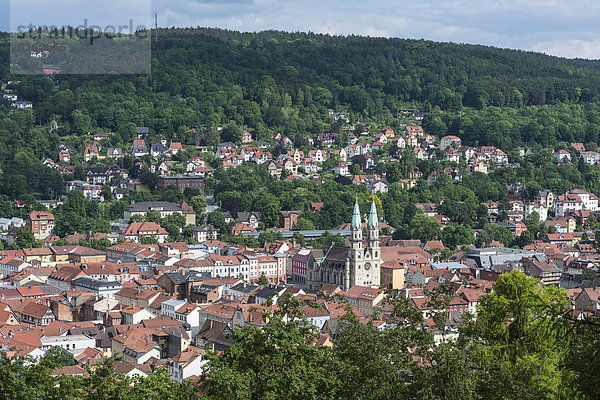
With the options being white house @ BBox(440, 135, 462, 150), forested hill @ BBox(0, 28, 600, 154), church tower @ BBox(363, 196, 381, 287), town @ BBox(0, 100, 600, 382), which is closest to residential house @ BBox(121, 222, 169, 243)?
town @ BBox(0, 100, 600, 382)

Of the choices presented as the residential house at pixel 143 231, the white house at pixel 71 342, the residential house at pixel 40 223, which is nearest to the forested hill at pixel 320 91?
the residential house at pixel 40 223

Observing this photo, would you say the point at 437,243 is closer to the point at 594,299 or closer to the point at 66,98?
the point at 594,299

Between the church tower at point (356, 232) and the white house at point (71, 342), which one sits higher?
the church tower at point (356, 232)

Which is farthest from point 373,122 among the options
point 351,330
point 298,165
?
point 351,330

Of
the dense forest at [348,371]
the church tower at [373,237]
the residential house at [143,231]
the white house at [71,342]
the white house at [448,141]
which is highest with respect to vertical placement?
the white house at [448,141]

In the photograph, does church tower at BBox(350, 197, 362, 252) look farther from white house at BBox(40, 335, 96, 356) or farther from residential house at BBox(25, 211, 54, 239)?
residential house at BBox(25, 211, 54, 239)

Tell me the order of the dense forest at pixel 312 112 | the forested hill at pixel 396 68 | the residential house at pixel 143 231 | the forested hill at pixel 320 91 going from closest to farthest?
the residential house at pixel 143 231 → the dense forest at pixel 312 112 → the forested hill at pixel 320 91 → the forested hill at pixel 396 68

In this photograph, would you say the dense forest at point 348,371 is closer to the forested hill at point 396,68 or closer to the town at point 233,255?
the town at point 233,255
